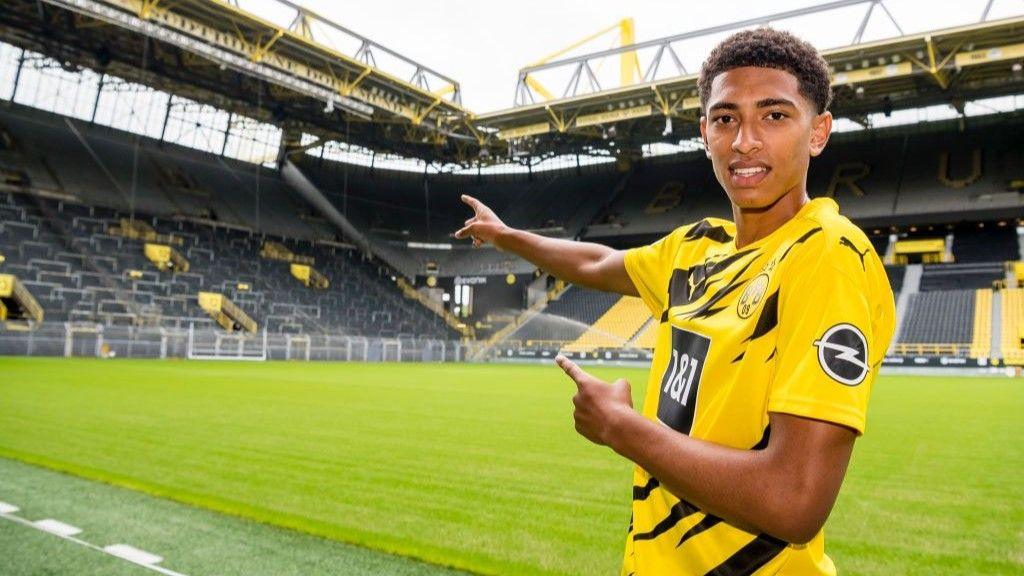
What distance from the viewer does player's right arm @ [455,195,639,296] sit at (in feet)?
7.39

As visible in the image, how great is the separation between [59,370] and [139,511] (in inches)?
635

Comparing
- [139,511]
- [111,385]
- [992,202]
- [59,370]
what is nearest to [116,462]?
[139,511]

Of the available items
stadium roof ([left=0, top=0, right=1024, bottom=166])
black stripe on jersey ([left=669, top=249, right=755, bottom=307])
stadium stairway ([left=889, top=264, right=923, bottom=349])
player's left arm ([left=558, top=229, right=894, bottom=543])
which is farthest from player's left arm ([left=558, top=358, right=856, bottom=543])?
stadium stairway ([left=889, top=264, right=923, bottom=349])

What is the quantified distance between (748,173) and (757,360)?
1.33ft

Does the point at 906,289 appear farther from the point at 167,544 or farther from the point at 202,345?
the point at 167,544

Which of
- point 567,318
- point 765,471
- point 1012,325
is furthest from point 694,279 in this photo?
point 567,318

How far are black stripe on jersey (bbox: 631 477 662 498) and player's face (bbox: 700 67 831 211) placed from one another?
65 cm

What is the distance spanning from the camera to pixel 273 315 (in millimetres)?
37031

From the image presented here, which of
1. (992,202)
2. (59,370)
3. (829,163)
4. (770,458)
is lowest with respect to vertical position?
(59,370)

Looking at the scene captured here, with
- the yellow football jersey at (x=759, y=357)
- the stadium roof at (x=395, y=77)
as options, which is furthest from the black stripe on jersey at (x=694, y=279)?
the stadium roof at (x=395, y=77)

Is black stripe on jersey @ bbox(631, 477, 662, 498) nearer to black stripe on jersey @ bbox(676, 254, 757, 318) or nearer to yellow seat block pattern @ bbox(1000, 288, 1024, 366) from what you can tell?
black stripe on jersey @ bbox(676, 254, 757, 318)

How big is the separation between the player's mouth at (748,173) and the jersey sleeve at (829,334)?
0.24m

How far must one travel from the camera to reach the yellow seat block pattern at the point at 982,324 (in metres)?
30.9

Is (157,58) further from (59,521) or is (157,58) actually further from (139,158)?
(59,521)
